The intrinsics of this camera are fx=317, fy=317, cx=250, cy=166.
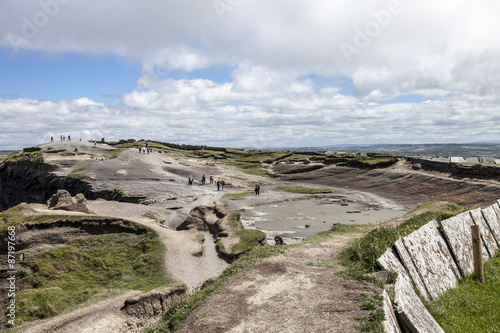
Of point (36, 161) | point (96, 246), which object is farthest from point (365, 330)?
point (36, 161)

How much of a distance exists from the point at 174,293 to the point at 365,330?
421 inches

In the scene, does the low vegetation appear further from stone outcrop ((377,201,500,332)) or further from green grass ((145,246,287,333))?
stone outcrop ((377,201,500,332))

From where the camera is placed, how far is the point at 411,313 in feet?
24.9

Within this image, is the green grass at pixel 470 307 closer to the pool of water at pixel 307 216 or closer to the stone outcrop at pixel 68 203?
the pool of water at pixel 307 216

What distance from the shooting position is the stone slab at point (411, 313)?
23.8 ft

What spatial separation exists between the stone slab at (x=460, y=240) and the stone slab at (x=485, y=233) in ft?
2.15

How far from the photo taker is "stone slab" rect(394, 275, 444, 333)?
23.8ft

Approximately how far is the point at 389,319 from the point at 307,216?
118 ft

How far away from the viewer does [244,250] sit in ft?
76.7

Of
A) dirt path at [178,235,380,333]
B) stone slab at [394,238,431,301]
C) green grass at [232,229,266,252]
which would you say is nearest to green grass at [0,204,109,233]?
green grass at [232,229,266,252]

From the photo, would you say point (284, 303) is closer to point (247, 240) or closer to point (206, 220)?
point (247, 240)

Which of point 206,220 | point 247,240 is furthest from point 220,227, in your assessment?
point 247,240

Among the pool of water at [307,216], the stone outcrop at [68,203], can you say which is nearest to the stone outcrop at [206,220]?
the pool of water at [307,216]

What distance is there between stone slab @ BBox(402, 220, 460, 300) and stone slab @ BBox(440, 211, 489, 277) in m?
0.32
